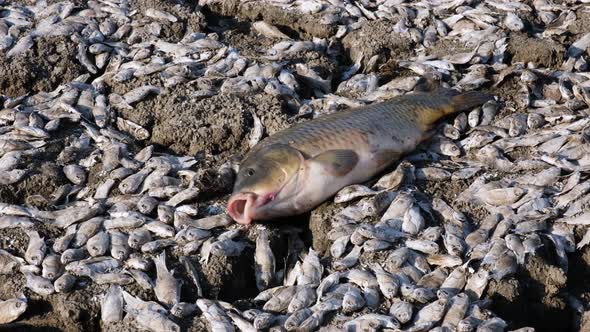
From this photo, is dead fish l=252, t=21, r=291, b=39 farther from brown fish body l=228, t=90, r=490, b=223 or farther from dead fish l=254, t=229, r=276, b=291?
dead fish l=254, t=229, r=276, b=291

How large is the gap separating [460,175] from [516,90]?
51.0 inches

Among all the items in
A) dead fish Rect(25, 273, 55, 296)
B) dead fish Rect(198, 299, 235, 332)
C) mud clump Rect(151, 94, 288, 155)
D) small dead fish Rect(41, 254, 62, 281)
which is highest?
mud clump Rect(151, 94, 288, 155)

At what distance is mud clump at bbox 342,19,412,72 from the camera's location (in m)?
8.09

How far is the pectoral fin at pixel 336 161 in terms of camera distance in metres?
6.35

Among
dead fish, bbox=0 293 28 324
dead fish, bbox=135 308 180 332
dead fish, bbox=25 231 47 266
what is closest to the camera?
dead fish, bbox=135 308 180 332

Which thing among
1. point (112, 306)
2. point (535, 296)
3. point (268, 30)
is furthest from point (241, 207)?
point (268, 30)

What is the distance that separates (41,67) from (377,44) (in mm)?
2551

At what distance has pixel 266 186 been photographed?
6207 mm

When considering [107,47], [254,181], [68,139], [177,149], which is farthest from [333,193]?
[107,47]

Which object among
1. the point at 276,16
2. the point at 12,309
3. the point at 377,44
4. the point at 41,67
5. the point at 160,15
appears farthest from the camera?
the point at 276,16

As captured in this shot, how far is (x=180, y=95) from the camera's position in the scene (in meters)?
7.36

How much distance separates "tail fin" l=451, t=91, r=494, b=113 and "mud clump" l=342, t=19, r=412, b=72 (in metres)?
0.94

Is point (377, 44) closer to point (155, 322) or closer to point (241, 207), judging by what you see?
point (241, 207)

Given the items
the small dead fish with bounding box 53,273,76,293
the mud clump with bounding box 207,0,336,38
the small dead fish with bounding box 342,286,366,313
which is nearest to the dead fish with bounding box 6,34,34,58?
the mud clump with bounding box 207,0,336,38
